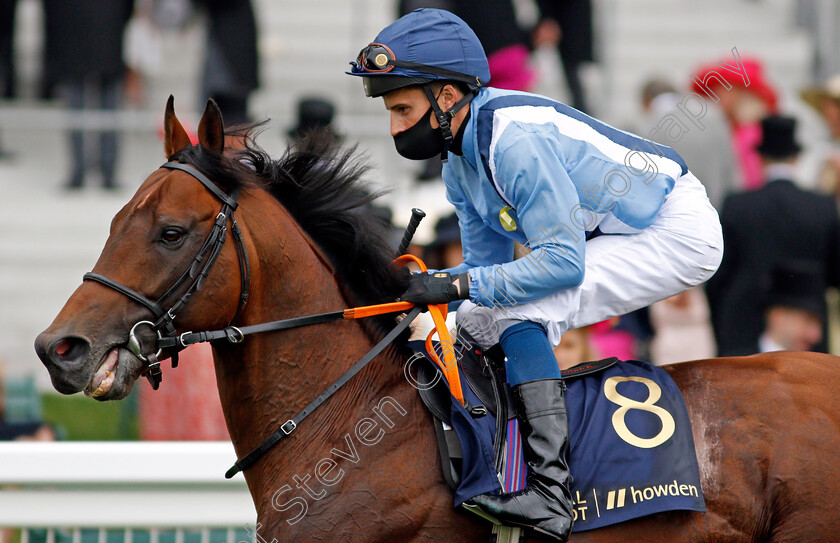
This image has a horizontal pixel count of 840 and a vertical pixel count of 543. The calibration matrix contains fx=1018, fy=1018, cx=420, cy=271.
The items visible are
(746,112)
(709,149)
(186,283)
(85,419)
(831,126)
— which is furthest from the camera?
(746,112)

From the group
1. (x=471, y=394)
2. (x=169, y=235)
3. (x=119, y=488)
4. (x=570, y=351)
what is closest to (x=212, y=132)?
(x=169, y=235)

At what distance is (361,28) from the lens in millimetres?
10133

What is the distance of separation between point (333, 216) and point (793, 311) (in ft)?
10.5

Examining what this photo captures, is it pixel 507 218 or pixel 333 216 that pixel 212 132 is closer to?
pixel 333 216

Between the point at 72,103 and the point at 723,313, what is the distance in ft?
17.9

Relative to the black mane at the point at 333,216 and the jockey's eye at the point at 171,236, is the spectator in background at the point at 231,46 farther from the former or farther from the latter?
the jockey's eye at the point at 171,236

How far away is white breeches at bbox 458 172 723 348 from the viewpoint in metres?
3.26

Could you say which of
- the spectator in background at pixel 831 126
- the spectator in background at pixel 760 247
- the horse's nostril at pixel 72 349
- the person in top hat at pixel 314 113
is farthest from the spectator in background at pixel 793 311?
the horse's nostril at pixel 72 349

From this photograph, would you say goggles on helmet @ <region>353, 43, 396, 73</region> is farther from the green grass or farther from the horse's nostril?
the green grass

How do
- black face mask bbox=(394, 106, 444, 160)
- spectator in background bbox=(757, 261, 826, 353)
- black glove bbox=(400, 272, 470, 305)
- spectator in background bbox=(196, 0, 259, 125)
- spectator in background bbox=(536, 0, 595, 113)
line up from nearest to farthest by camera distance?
1. black glove bbox=(400, 272, 470, 305)
2. black face mask bbox=(394, 106, 444, 160)
3. spectator in background bbox=(757, 261, 826, 353)
4. spectator in background bbox=(196, 0, 259, 125)
5. spectator in background bbox=(536, 0, 595, 113)

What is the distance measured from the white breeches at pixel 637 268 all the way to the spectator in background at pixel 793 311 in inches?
92.4

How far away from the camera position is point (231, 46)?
8.52 meters

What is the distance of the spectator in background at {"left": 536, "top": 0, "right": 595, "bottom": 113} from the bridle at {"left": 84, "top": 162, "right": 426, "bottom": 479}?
6400mm

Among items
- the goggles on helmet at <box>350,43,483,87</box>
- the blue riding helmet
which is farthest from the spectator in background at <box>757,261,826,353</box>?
the goggles on helmet at <box>350,43,483,87</box>
